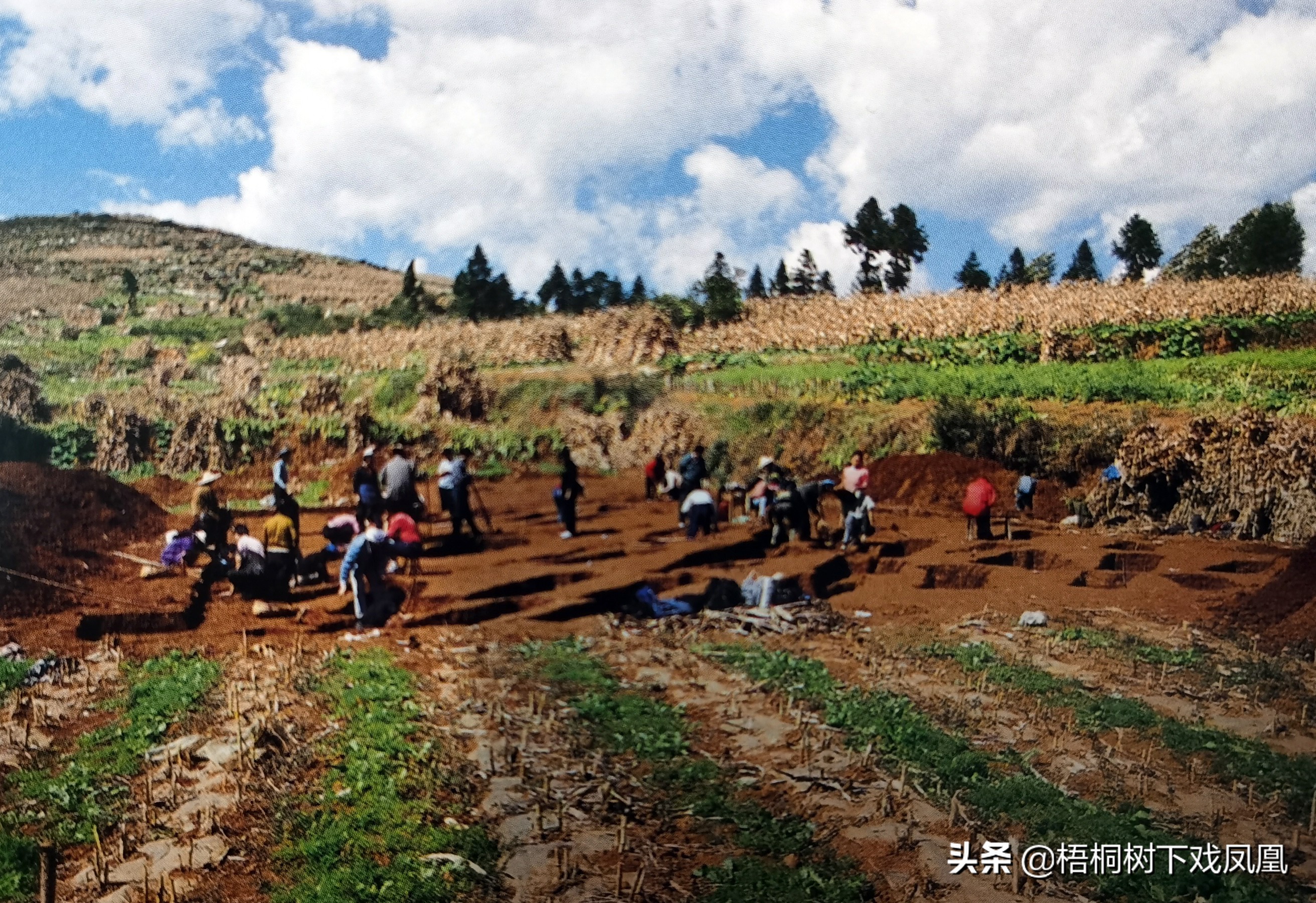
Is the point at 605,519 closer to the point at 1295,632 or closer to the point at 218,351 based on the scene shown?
the point at 218,351

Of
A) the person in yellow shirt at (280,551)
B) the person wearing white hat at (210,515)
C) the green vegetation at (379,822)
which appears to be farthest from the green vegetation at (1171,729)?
the person wearing white hat at (210,515)

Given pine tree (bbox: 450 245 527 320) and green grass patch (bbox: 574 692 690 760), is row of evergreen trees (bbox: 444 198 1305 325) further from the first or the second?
green grass patch (bbox: 574 692 690 760)

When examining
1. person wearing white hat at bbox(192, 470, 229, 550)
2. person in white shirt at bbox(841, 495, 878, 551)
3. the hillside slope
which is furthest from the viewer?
the hillside slope

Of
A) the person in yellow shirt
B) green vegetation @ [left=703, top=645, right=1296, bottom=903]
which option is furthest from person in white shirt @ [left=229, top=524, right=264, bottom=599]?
green vegetation @ [left=703, top=645, right=1296, bottom=903]

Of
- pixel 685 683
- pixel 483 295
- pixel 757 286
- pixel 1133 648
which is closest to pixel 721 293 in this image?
pixel 757 286

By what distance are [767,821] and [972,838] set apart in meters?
1.02

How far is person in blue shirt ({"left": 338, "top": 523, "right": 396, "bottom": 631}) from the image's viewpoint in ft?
18.9

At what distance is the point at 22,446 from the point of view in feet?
19.3

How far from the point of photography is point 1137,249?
5.82 metres

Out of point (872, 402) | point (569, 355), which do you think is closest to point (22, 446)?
point (569, 355)

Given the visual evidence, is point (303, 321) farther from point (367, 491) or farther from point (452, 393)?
point (367, 491)

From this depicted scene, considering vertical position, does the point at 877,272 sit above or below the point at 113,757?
above

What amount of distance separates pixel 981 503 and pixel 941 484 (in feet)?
0.86

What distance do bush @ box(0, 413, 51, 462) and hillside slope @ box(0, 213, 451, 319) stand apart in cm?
97
